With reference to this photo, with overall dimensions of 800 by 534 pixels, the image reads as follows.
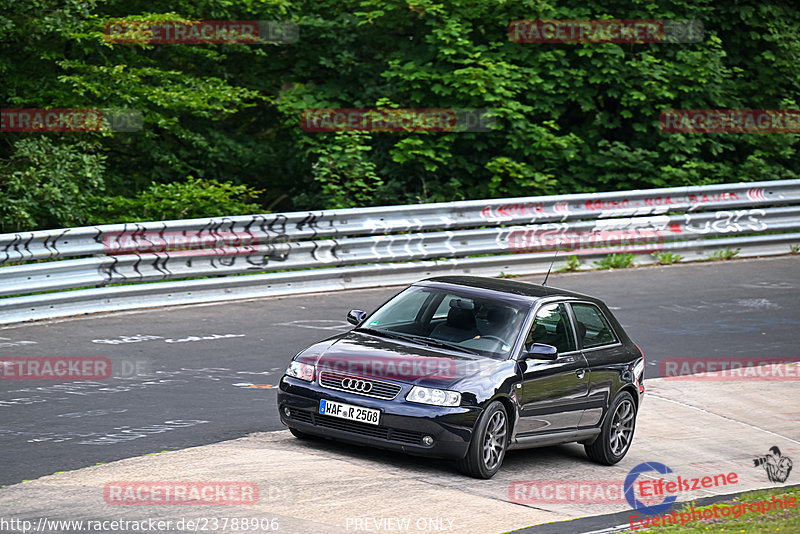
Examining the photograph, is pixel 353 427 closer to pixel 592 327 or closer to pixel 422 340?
pixel 422 340

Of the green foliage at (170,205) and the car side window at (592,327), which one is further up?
the green foliage at (170,205)

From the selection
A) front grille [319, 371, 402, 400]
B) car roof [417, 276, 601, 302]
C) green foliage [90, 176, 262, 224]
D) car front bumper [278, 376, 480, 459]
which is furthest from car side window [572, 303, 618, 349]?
green foliage [90, 176, 262, 224]

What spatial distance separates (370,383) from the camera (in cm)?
902

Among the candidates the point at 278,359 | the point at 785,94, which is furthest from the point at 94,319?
the point at 785,94

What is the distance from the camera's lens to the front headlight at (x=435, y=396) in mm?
8836

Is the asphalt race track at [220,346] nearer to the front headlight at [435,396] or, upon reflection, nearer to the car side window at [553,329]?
the front headlight at [435,396]

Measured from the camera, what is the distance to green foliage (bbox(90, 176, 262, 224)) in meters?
19.3

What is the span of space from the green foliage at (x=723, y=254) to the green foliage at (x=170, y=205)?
27.4 ft

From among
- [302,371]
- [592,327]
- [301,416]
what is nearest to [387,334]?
[302,371]

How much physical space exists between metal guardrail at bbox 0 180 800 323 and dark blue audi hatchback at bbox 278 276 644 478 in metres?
5.60

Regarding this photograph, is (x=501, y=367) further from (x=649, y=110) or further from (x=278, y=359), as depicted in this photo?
(x=649, y=110)

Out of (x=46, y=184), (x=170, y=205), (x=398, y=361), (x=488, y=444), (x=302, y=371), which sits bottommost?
(x=488, y=444)

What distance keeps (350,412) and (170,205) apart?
11.2m

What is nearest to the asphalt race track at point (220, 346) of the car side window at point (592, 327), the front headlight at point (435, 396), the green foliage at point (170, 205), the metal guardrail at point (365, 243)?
the metal guardrail at point (365, 243)
